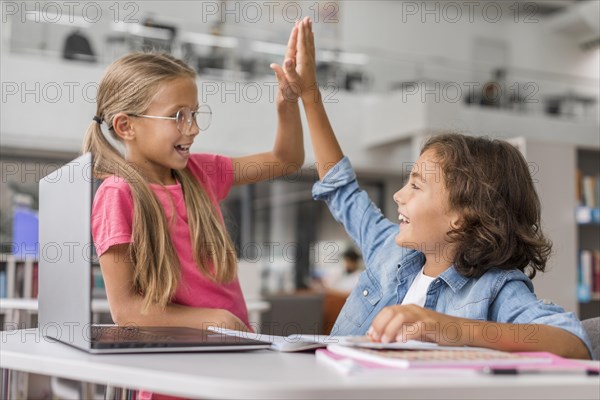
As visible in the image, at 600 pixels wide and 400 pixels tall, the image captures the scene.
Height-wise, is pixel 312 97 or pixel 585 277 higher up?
pixel 312 97

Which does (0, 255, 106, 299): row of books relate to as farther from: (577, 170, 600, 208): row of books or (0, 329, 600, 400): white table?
(0, 329, 600, 400): white table

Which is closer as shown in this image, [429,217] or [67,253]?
[67,253]

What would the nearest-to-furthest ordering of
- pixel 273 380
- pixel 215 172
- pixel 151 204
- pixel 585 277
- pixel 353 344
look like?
pixel 273 380, pixel 353 344, pixel 151 204, pixel 215 172, pixel 585 277

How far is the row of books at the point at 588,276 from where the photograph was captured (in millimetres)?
4535

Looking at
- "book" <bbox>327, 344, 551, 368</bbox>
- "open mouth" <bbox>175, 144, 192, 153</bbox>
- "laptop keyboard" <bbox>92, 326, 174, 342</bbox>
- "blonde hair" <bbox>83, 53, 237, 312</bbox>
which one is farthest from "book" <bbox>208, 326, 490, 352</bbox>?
"open mouth" <bbox>175, 144, 192, 153</bbox>

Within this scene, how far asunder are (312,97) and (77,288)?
700 millimetres

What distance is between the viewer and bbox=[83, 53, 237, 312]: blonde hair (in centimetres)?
123

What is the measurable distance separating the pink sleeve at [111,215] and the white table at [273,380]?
0.35 metres

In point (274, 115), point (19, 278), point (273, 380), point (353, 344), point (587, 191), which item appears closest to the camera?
point (273, 380)

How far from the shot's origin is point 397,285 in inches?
53.8

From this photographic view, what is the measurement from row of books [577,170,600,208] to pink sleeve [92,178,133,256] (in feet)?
12.9

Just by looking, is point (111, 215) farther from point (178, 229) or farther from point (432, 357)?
point (432, 357)

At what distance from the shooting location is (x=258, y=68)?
723 cm

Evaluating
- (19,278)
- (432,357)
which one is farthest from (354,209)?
(19,278)
